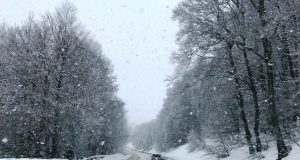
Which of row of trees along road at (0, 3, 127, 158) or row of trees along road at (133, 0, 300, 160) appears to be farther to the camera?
row of trees along road at (0, 3, 127, 158)

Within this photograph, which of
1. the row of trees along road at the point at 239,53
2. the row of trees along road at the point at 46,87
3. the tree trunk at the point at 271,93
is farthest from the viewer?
the row of trees along road at the point at 46,87

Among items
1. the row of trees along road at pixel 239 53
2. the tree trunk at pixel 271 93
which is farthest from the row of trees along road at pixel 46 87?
the tree trunk at pixel 271 93

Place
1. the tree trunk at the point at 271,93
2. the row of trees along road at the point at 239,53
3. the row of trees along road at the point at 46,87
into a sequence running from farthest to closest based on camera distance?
the row of trees along road at the point at 46,87 < the row of trees along road at the point at 239,53 < the tree trunk at the point at 271,93

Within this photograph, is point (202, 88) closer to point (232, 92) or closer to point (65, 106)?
point (232, 92)

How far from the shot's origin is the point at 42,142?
30000mm

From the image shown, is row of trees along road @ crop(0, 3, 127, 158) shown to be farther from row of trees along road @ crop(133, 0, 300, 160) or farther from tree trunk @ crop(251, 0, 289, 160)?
tree trunk @ crop(251, 0, 289, 160)

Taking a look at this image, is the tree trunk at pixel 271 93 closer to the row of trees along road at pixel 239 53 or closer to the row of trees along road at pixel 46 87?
the row of trees along road at pixel 239 53

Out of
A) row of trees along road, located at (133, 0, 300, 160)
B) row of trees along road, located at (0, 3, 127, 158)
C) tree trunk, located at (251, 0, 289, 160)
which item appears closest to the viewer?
tree trunk, located at (251, 0, 289, 160)

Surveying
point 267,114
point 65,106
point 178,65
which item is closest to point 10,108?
point 65,106

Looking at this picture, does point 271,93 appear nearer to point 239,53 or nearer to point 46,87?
point 239,53

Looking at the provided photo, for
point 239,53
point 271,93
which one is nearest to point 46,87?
point 239,53

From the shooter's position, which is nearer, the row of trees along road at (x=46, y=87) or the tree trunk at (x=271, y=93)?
the tree trunk at (x=271, y=93)

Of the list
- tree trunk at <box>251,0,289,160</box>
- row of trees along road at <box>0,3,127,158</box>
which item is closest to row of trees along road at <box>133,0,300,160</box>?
tree trunk at <box>251,0,289,160</box>

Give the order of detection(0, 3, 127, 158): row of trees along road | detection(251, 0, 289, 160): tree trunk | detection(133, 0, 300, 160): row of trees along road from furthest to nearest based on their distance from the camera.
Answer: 1. detection(0, 3, 127, 158): row of trees along road
2. detection(133, 0, 300, 160): row of trees along road
3. detection(251, 0, 289, 160): tree trunk
